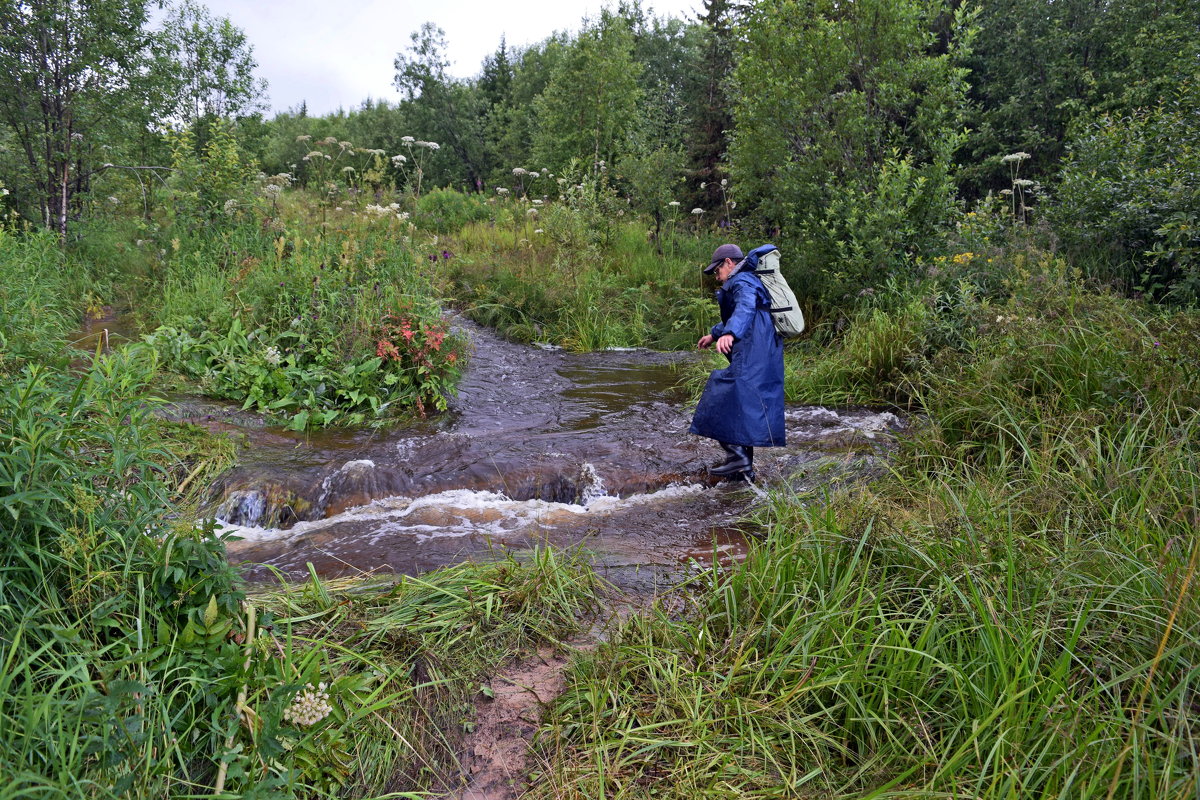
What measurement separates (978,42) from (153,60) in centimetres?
2533

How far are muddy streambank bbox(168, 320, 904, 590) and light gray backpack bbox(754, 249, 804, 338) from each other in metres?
1.07

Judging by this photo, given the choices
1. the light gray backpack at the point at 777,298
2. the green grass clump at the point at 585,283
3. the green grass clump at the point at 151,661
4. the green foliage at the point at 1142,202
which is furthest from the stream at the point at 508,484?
the green grass clump at the point at 585,283

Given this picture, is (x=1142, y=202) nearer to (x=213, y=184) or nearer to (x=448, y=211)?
(x=213, y=184)

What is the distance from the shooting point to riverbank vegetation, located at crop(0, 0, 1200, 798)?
6.88ft

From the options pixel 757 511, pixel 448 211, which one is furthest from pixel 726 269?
pixel 448 211

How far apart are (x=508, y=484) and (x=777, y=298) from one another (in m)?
2.47

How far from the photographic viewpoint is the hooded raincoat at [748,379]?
512cm

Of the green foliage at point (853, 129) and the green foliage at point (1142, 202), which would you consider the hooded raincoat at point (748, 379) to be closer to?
the green foliage at point (1142, 202)

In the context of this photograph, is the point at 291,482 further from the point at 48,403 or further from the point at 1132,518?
the point at 1132,518

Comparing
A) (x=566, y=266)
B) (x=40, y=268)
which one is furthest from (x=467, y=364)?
(x=40, y=268)

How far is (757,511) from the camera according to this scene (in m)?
4.30

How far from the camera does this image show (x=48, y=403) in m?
2.43

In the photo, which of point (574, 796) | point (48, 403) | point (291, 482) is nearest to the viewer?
point (574, 796)

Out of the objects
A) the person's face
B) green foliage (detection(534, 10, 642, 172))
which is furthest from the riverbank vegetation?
green foliage (detection(534, 10, 642, 172))
